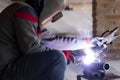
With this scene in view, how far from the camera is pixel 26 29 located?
208 centimetres

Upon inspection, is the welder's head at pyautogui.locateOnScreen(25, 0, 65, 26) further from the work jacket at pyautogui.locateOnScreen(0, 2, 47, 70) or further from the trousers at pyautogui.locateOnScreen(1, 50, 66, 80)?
the trousers at pyautogui.locateOnScreen(1, 50, 66, 80)

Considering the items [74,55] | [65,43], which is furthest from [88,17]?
[74,55]

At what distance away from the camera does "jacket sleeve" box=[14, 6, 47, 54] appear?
6.81 ft

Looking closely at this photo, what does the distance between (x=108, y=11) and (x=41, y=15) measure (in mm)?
2111

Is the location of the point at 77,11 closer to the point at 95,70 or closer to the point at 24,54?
the point at 95,70

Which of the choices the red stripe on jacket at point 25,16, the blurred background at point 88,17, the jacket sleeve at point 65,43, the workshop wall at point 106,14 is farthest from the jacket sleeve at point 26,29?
the workshop wall at point 106,14

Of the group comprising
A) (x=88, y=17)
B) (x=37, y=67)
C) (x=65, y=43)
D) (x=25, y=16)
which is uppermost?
(x=88, y=17)

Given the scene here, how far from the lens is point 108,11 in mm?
4184

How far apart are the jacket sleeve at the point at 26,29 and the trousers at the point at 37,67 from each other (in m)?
0.07

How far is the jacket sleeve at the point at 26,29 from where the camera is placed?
207 cm

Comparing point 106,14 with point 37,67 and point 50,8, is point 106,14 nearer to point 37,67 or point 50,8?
point 50,8

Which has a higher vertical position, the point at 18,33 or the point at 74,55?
the point at 18,33

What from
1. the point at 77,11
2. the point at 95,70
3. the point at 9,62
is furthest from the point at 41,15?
the point at 77,11

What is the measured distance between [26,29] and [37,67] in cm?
28
